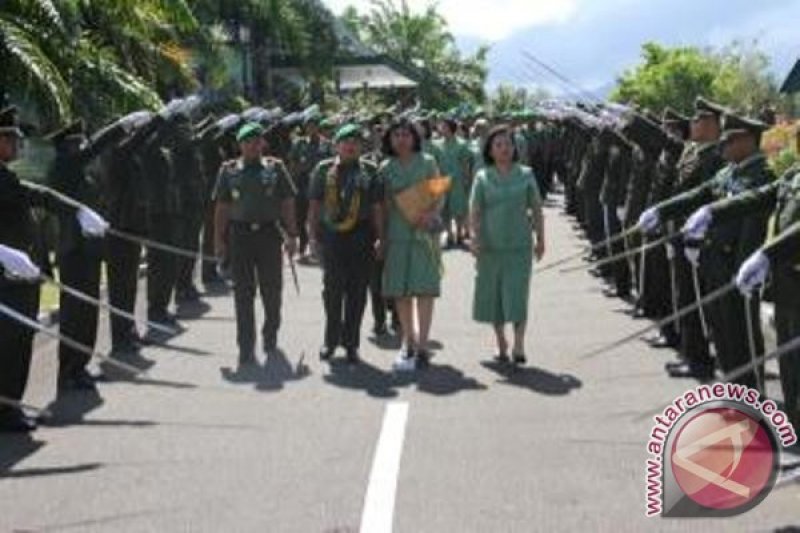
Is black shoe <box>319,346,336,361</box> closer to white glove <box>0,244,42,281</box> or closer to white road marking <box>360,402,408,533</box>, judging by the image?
white road marking <box>360,402,408,533</box>

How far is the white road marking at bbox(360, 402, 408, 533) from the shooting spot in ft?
23.8

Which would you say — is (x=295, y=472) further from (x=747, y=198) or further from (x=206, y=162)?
(x=206, y=162)

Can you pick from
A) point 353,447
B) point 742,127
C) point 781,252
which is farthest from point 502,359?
point 781,252

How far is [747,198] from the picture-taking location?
840 cm

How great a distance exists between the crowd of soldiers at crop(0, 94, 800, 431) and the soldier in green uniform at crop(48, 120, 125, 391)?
0.5 inches

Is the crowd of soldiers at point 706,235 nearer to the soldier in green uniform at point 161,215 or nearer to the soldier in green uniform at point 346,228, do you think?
the soldier in green uniform at point 346,228

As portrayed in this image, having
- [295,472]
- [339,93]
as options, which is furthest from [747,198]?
[339,93]

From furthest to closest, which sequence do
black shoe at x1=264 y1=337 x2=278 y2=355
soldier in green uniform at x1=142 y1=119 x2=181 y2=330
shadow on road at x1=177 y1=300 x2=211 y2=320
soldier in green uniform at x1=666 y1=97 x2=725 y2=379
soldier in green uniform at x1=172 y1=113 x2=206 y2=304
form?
soldier in green uniform at x1=172 y1=113 x2=206 y2=304
shadow on road at x1=177 y1=300 x2=211 y2=320
soldier in green uniform at x1=142 y1=119 x2=181 y2=330
black shoe at x1=264 y1=337 x2=278 y2=355
soldier in green uniform at x1=666 y1=97 x2=725 y2=379

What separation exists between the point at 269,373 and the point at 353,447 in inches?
118

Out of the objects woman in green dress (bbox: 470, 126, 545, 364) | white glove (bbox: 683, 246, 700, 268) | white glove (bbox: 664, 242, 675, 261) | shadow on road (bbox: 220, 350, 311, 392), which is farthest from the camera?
woman in green dress (bbox: 470, 126, 545, 364)

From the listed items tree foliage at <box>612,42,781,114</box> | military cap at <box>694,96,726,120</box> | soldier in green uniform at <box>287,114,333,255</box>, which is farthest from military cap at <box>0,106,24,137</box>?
tree foliage at <box>612,42,781,114</box>

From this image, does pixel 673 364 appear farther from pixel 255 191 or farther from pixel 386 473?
pixel 386 473

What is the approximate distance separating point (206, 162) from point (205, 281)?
5.17 feet

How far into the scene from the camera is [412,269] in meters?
12.0
